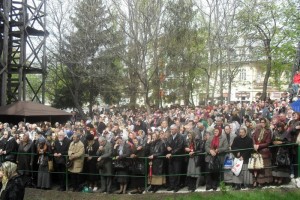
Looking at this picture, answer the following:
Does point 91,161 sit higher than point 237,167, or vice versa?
point 237,167

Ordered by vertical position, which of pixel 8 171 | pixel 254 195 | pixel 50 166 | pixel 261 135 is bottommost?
pixel 254 195

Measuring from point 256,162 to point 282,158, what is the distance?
2.12 ft

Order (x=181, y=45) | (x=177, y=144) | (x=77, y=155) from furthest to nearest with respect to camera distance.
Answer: (x=181, y=45) < (x=77, y=155) < (x=177, y=144)

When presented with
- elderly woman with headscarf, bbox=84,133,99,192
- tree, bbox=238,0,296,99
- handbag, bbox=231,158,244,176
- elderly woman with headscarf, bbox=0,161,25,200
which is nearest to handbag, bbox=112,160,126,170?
elderly woman with headscarf, bbox=84,133,99,192

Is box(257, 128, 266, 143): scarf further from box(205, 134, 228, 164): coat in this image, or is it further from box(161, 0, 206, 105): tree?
box(161, 0, 206, 105): tree

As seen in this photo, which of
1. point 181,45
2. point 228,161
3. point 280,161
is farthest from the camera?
point 181,45

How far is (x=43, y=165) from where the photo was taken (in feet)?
37.9

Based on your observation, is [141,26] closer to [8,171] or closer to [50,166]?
[50,166]

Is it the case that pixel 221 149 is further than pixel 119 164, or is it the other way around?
pixel 119 164

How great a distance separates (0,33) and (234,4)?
15536 millimetres

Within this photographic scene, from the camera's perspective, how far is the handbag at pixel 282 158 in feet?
31.1

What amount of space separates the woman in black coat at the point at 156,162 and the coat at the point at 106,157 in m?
1.16

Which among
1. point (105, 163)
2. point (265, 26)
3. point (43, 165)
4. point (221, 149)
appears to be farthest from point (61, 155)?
point (265, 26)

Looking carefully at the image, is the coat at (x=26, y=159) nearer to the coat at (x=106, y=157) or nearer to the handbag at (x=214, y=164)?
the coat at (x=106, y=157)
